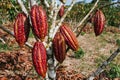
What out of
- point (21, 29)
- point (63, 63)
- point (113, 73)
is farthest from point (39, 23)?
point (63, 63)

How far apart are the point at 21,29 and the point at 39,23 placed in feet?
0.55

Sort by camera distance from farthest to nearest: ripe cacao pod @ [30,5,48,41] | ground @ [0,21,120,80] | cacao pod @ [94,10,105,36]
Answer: ground @ [0,21,120,80] < cacao pod @ [94,10,105,36] < ripe cacao pod @ [30,5,48,41]

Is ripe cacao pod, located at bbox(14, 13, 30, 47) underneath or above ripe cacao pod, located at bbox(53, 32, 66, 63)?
above

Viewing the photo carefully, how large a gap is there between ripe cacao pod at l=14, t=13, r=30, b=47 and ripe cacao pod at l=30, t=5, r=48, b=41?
99 millimetres

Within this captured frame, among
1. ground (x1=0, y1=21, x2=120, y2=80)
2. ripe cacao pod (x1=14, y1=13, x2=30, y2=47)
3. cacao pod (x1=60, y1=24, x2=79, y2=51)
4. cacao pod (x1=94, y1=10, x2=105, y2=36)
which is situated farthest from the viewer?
ground (x1=0, y1=21, x2=120, y2=80)

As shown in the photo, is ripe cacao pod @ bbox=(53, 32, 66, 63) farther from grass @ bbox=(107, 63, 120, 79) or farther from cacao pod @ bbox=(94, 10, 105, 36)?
grass @ bbox=(107, 63, 120, 79)

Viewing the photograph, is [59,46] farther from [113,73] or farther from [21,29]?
[113,73]

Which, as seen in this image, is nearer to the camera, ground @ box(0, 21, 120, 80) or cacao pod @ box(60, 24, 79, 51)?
cacao pod @ box(60, 24, 79, 51)

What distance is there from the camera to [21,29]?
2.06 meters

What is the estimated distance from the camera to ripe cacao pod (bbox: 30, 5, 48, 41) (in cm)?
193

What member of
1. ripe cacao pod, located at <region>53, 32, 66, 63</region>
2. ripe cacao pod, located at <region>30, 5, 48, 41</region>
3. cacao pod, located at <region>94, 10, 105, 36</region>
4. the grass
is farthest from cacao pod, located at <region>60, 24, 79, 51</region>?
the grass

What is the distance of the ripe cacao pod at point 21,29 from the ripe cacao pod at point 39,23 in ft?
0.32

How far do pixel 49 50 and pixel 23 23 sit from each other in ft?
1.67

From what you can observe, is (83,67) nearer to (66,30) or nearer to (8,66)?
(8,66)
